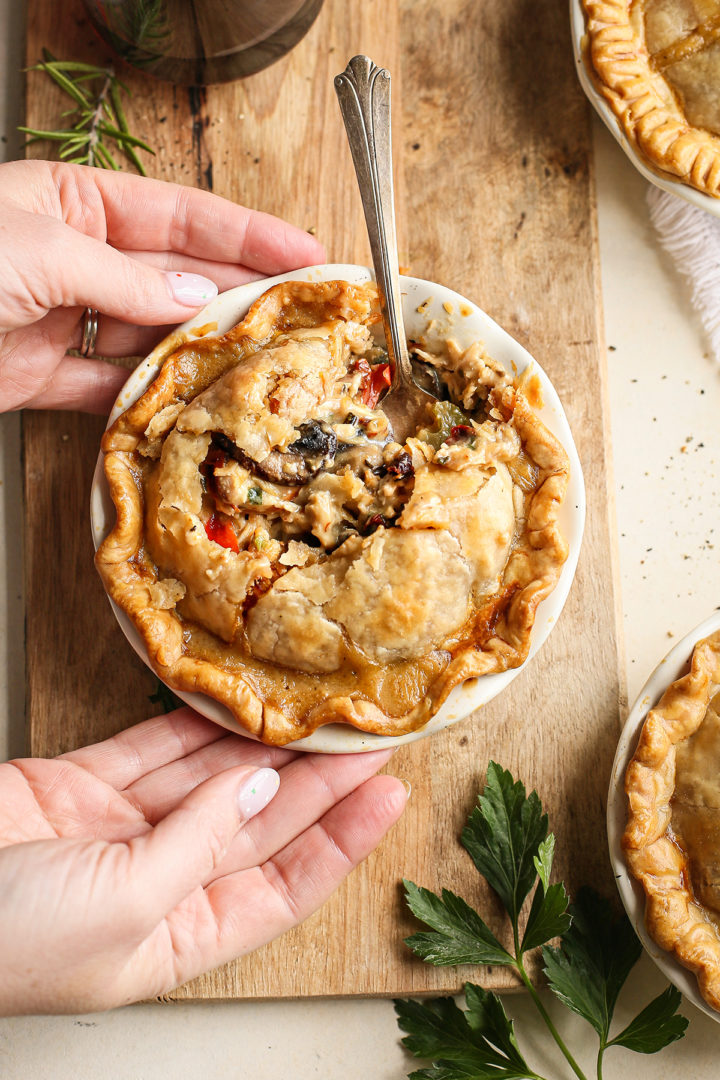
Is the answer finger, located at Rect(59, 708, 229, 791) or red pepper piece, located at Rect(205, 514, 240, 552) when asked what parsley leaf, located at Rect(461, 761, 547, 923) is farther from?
red pepper piece, located at Rect(205, 514, 240, 552)

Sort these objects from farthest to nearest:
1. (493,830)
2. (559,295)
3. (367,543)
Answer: (559,295)
(493,830)
(367,543)

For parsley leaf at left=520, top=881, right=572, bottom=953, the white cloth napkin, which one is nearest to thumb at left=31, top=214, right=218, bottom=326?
the white cloth napkin

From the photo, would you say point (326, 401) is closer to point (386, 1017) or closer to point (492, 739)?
point (492, 739)

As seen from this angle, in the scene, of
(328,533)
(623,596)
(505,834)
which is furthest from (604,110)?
(505,834)

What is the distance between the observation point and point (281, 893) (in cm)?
276

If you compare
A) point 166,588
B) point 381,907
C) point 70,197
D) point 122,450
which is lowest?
point 381,907

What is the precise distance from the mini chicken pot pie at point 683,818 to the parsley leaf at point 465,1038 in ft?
1.87

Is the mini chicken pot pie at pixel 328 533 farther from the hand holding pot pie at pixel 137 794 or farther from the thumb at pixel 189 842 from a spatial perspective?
the hand holding pot pie at pixel 137 794

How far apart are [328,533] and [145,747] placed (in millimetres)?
952

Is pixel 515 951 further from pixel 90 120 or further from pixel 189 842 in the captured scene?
pixel 90 120

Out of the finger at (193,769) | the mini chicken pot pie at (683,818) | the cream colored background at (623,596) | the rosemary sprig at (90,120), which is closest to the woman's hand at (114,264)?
the rosemary sprig at (90,120)

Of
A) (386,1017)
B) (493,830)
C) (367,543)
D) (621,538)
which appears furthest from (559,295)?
(386,1017)

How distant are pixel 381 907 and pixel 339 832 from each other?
35cm

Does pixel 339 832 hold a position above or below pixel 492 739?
below
